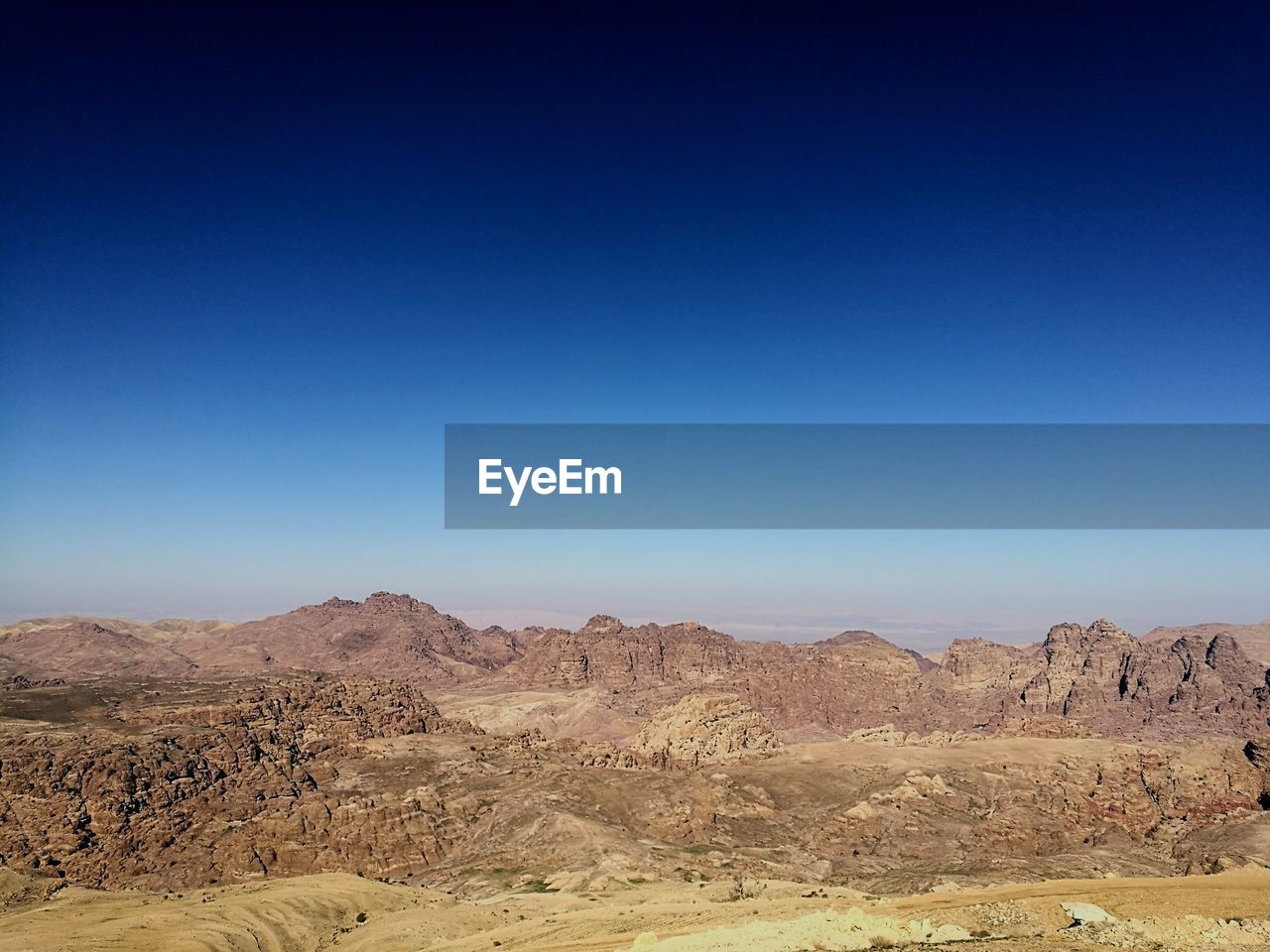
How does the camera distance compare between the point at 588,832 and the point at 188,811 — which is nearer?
the point at 588,832

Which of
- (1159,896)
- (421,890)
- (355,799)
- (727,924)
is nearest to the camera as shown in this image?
(1159,896)

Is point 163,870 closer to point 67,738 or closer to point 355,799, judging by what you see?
point 355,799

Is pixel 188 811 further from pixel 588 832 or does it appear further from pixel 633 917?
pixel 633 917

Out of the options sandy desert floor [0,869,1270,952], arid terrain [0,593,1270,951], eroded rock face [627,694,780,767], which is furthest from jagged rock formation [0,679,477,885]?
eroded rock face [627,694,780,767]

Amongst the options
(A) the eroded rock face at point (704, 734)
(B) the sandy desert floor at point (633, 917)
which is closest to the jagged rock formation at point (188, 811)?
(B) the sandy desert floor at point (633, 917)

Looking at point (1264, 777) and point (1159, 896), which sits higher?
point (1159, 896)

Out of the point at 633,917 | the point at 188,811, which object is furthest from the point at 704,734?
the point at 633,917

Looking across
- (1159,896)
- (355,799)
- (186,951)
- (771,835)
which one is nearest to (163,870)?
(355,799)
